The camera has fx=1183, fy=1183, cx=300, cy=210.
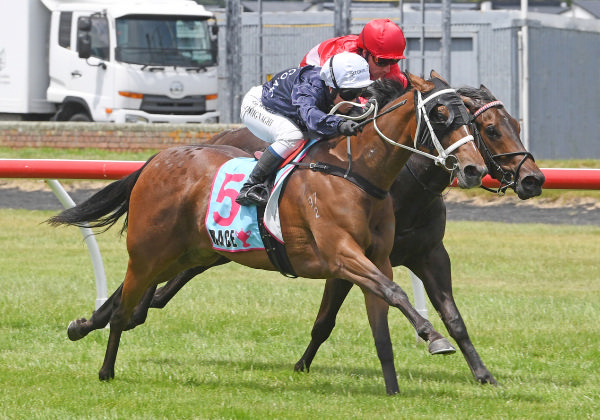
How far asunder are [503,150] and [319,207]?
105 cm

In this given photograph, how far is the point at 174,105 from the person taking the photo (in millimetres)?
21719

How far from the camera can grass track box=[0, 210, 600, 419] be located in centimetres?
575

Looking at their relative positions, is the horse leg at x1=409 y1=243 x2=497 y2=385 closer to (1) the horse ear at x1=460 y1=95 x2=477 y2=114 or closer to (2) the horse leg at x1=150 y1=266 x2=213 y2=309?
(1) the horse ear at x1=460 y1=95 x2=477 y2=114

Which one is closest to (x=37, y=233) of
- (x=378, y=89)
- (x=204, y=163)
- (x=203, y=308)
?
(x=203, y=308)

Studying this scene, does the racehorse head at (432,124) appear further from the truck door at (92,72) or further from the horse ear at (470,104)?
the truck door at (92,72)

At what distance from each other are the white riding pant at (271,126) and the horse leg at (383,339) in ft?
2.92

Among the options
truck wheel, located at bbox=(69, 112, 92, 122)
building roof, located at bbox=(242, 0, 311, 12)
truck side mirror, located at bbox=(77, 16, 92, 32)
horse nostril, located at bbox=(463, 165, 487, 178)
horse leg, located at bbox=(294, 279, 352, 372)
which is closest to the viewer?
horse nostril, located at bbox=(463, 165, 487, 178)

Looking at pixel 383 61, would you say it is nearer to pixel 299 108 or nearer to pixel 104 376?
pixel 299 108

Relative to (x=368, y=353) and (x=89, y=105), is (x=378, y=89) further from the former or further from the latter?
(x=89, y=105)

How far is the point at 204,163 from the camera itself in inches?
257

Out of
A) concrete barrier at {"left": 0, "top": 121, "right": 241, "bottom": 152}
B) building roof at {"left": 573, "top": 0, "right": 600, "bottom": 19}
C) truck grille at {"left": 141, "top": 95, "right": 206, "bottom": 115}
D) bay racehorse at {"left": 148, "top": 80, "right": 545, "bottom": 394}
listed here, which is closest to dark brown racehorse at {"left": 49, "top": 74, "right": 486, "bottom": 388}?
bay racehorse at {"left": 148, "top": 80, "right": 545, "bottom": 394}

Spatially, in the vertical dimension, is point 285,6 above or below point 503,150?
above

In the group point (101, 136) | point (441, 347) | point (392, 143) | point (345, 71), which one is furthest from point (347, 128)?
point (101, 136)

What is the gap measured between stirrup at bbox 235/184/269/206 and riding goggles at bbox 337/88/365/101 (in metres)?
0.62
